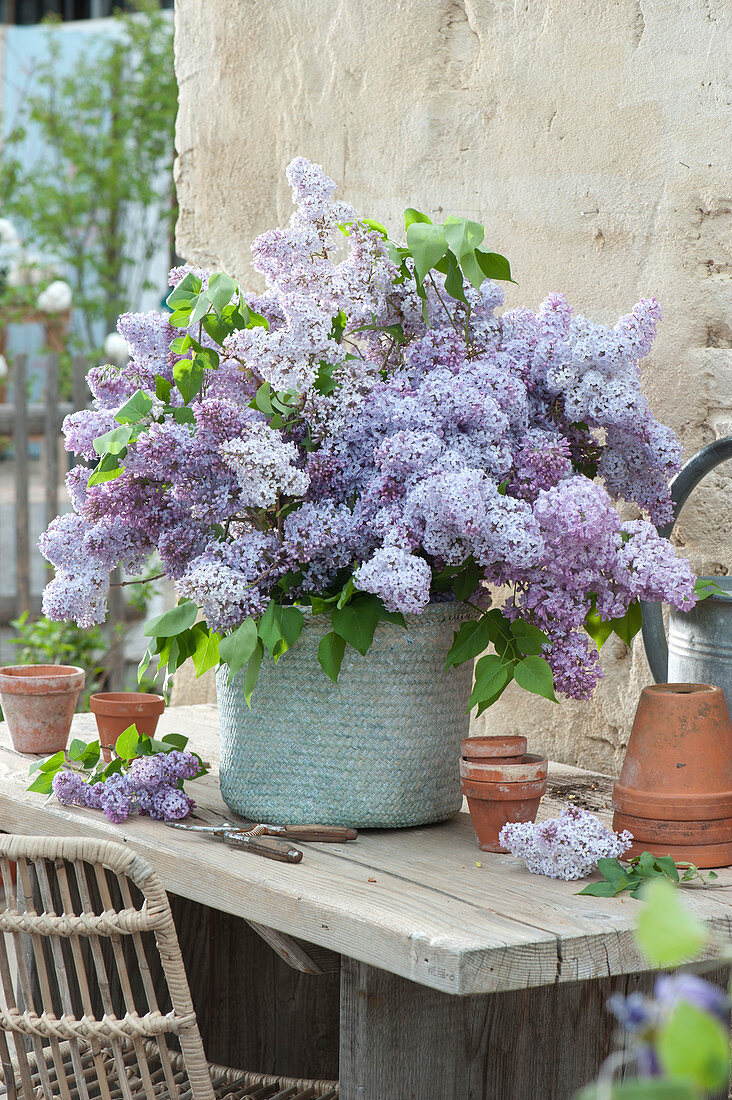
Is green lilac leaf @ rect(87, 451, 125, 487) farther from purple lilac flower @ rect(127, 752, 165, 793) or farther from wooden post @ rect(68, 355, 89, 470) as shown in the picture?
wooden post @ rect(68, 355, 89, 470)

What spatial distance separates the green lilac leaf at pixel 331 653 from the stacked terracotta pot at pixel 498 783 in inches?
7.1

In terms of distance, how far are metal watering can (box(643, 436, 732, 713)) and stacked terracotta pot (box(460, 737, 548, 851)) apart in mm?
231

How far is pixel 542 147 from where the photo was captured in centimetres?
202

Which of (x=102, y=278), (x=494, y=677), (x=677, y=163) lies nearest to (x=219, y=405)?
(x=494, y=677)

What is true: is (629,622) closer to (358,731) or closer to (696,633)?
(696,633)

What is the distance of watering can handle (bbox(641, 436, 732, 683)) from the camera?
1599 mm

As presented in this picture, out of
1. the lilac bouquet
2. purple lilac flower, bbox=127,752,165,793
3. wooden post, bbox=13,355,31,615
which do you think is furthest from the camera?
wooden post, bbox=13,355,31,615

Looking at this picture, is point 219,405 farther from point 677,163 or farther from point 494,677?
point 677,163

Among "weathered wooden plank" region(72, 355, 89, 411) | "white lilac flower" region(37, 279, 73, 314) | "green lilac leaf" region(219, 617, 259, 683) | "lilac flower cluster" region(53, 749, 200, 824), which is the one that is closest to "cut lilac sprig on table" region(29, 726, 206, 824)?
"lilac flower cluster" region(53, 749, 200, 824)

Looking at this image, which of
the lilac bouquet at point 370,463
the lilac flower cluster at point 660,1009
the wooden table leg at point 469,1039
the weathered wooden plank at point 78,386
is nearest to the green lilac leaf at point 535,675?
the lilac bouquet at point 370,463

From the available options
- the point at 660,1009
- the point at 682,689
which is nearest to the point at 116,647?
the point at 682,689

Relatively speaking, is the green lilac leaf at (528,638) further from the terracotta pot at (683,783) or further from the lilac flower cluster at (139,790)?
the lilac flower cluster at (139,790)

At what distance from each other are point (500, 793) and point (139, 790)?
0.46 metres

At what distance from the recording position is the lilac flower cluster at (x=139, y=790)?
5.06 ft
